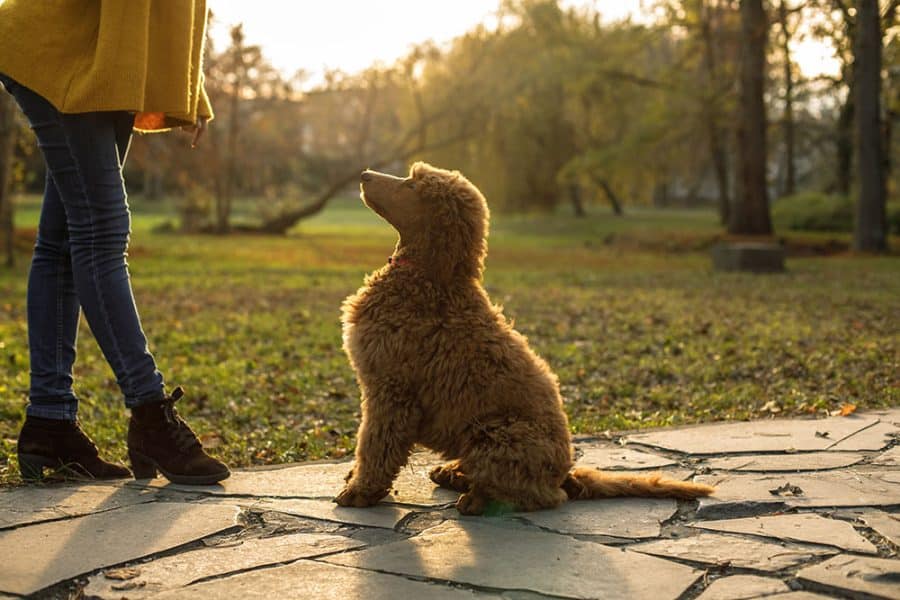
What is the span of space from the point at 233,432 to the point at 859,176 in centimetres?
1889

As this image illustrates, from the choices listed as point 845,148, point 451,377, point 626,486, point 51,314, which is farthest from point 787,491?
point 845,148

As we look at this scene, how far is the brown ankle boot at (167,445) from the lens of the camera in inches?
158

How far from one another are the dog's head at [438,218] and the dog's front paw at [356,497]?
2.75ft

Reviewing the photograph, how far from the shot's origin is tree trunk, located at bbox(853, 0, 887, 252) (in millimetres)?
21031

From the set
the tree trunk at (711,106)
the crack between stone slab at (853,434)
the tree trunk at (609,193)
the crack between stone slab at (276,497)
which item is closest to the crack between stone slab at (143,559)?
the crack between stone slab at (276,497)

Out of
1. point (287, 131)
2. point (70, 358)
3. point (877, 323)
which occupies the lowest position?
point (877, 323)

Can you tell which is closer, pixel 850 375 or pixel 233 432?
pixel 233 432

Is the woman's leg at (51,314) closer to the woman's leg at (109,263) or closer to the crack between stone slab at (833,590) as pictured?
the woman's leg at (109,263)

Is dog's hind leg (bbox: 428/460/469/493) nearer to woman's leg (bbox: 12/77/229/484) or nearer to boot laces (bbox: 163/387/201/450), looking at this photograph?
woman's leg (bbox: 12/77/229/484)

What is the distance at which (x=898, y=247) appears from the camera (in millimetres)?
22422

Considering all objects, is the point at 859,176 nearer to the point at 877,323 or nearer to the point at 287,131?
the point at 877,323

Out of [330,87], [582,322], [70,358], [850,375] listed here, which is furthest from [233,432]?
[330,87]

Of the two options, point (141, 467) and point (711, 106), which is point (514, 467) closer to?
point (141, 467)

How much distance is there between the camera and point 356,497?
379 cm
